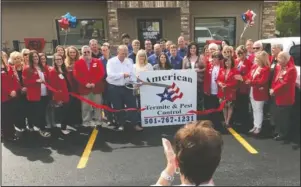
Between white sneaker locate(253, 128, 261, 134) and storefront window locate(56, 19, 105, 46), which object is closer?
white sneaker locate(253, 128, 261, 134)

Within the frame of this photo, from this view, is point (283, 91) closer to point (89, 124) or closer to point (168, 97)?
point (168, 97)

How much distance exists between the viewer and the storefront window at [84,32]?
48.8 feet

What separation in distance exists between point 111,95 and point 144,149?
134cm

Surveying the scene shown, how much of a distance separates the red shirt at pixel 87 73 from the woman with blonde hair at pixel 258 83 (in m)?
2.47

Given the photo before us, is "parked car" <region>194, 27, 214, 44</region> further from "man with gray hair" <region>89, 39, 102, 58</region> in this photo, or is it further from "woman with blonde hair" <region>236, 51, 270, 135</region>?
"woman with blonde hair" <region>236, 51, 270, 135</region>

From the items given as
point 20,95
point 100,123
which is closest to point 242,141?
point 100,123

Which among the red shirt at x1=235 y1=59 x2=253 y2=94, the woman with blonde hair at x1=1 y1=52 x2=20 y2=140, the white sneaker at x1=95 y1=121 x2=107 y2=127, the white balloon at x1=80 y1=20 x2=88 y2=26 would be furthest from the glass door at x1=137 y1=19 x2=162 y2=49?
the woman with blonde hair at x1=1 y1=52 x2=20 y2=140

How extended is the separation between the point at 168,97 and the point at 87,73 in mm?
1544

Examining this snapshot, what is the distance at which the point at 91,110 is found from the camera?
247 inches

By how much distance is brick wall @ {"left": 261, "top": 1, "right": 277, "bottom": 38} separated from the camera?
47.5 ft

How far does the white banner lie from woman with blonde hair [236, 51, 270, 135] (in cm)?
93

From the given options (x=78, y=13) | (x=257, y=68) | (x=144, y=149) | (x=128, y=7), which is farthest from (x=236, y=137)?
(x=78, y=13)

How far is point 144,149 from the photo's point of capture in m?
5.21

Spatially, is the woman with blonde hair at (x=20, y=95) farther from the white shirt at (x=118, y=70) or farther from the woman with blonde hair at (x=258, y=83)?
the woman with blonde hair at (x=258, y=83)
